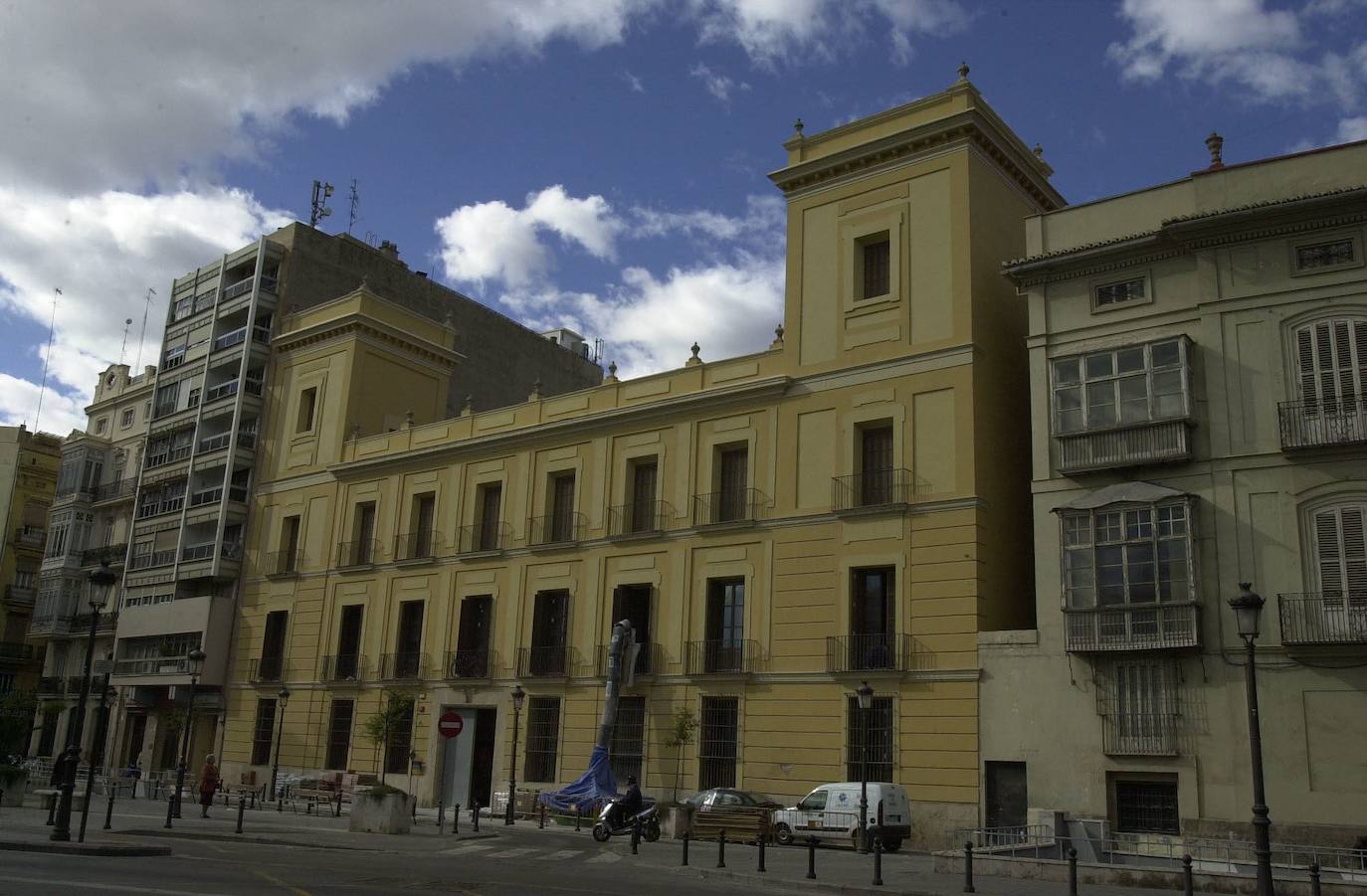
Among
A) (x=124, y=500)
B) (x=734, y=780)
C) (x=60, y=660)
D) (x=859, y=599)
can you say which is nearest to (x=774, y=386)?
(x=859, y=599)

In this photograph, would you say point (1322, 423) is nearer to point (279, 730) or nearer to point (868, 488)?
point (868, 488)

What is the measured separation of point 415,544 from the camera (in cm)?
3938

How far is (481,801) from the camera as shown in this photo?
34.9 metres

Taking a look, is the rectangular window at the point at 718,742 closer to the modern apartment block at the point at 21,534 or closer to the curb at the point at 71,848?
the curb at the point at 71,848

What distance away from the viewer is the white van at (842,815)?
2448 cm

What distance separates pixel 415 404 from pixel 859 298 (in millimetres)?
21530

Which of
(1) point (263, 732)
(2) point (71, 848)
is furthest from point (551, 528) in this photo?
(2) point (71, 848)

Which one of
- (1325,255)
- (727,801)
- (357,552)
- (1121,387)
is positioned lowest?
(727,801)

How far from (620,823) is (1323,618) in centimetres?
1402

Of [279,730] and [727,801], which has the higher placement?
[279,730]

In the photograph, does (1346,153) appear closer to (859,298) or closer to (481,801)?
(859,298)

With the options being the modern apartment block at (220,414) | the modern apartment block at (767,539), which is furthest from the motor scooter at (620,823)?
the modern apartment block at (220,414)

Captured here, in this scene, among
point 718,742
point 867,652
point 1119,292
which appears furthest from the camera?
point 718,742

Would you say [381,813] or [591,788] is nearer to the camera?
[381,813]
